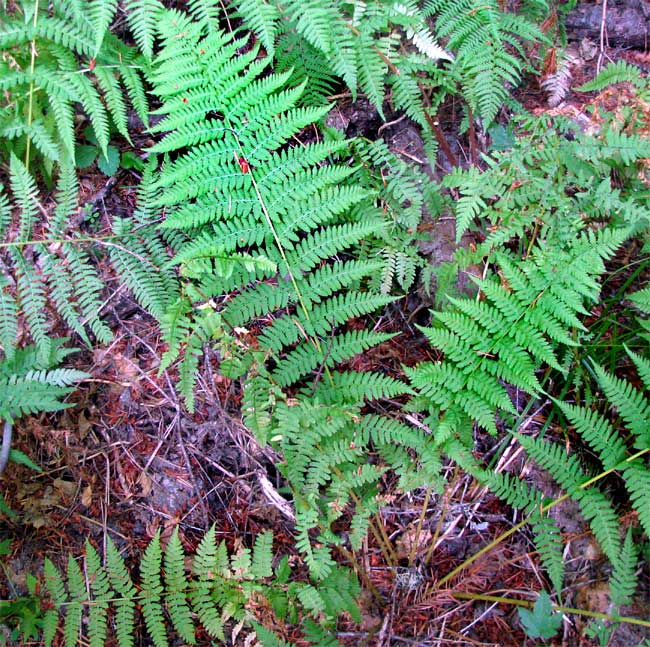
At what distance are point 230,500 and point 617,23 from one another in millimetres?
3802

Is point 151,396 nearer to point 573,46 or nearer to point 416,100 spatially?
point 416,100

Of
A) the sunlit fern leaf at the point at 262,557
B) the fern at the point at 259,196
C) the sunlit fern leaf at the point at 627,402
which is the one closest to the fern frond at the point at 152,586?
the sunlit fern leaf at the point at 262,557

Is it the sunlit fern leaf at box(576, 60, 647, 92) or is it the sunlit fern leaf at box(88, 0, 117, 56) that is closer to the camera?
the sunlit fern leaf at box(88, 0, 117, 56)

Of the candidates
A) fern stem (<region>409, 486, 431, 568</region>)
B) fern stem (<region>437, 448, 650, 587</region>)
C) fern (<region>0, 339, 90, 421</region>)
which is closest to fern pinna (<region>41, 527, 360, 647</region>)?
fern stem (<region>409, 486, 431, 568</region>)

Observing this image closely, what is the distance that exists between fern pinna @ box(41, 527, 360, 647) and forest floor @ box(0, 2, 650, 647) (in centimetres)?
18

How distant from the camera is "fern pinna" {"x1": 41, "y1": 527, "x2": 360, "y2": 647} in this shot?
2.61 metres

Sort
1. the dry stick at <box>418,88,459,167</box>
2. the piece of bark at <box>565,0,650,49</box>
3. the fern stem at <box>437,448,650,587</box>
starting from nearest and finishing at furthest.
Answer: the fern stem at <box>437,448,650,587</box> → the dry stick at <box>418,88,459,167</box> → the piece of bark at <box>565,0,650,49</box>

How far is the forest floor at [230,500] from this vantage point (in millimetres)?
2707

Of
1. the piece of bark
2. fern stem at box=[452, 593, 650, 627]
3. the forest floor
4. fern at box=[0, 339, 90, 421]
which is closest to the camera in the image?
fern stem at box=[452, 593, 650, 627]

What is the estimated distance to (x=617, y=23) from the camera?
353 centimetres

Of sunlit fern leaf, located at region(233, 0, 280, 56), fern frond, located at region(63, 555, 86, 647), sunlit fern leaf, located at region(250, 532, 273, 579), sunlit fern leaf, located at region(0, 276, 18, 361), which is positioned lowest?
fern frond, located at region(63, 555, 86, 647)

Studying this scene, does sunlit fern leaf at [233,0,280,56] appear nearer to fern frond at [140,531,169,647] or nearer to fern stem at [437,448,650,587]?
fern frond at [140,531,169,647]

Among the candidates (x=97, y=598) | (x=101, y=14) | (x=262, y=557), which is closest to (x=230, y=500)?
(x=262, y=557)

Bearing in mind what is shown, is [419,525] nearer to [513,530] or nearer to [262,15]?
[513,530]
